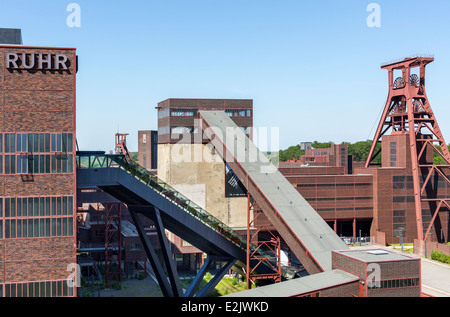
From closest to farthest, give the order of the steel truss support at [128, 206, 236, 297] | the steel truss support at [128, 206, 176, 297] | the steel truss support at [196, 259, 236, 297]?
the steel truss support at [128, 206, 236, 297]
the steel truss support at [128, 206, 176, 297]
the steel truss support at [196, 259, 236, 297]

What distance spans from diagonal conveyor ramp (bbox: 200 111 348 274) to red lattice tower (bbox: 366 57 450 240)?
31.5 metres

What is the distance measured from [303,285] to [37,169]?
21640mm

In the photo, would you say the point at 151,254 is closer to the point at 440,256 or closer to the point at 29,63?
the point at 29,63

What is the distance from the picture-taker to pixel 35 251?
36000 mm

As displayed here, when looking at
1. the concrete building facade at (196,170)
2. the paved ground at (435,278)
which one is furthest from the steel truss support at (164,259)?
the paved ground at (435,278)

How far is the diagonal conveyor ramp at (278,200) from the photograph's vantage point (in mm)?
39375

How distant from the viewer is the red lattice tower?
71.4 meters

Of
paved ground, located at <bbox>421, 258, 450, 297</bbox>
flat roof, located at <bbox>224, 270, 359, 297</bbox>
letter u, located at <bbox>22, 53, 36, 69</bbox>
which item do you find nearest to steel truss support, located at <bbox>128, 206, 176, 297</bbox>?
flat roof, located at <bbox>224, 270, 359, 297</bbox>

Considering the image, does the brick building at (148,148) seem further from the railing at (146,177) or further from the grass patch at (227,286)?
the railing at (146,177)

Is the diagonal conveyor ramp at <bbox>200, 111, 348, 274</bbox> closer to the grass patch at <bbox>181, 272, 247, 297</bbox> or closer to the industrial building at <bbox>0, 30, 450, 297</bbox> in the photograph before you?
the industrial building at <bbox>0, 30, 450, 297</bbox>

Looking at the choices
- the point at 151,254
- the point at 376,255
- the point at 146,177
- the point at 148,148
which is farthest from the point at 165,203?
the point at 148,148

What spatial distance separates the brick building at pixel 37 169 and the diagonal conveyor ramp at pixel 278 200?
17.2 metres

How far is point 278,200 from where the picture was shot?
44.2m
